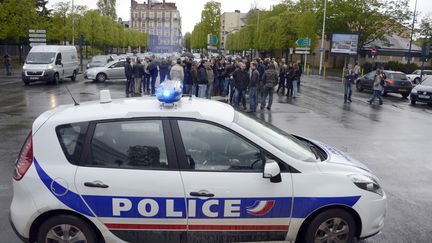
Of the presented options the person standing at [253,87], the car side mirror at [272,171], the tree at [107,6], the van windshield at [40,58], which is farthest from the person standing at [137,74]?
the tree at [107,6]

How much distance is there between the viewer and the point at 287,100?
62.0 feet

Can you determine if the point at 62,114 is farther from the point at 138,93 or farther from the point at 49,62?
the point at 49,62

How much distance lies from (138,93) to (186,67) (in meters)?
3.63

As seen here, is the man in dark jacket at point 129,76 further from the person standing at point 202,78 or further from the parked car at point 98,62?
the parked car at point 98,62

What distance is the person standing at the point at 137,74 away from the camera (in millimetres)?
18659

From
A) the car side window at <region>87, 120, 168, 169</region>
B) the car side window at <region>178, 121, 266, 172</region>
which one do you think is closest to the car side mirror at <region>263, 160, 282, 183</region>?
the car side window at <region>178, 121, 266, 172</region>

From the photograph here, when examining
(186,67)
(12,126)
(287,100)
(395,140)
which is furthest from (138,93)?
(395,140)

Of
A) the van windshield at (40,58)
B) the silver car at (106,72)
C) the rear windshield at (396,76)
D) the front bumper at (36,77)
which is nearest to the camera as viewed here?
the front bumper at (36,77)

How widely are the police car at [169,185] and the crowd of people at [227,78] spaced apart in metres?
9.43

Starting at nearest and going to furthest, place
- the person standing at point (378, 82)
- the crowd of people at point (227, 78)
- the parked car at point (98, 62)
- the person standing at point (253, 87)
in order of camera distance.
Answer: the person standing at point (253, 87) → the crowd of people at point (227, 78) → the person standing at point (378, 82) → the parked car at point (98, 62)

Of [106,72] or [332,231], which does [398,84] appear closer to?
[106,72]

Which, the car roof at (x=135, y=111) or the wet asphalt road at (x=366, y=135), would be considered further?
the wet asphalt road at (x=366, y=135)

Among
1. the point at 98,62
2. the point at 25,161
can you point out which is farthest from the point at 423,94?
the point at 98,62

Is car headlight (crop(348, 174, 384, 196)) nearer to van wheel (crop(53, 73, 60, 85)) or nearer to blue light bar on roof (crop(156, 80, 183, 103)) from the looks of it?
blue light bar on roof (crop(156, 80, 183, 103))
